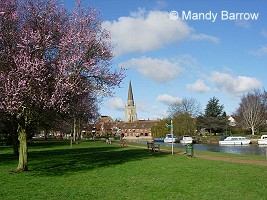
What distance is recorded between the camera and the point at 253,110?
8600cm

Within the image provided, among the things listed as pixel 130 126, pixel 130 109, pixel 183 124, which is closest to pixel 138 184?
pixel 183 124

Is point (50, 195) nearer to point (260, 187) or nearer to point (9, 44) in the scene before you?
point (260, 187)

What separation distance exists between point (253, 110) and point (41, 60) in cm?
7849

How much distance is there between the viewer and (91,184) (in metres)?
13.1

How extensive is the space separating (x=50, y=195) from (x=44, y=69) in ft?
23.5

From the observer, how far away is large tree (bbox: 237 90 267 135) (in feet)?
279

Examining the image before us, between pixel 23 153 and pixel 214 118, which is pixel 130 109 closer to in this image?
pixel 214 118

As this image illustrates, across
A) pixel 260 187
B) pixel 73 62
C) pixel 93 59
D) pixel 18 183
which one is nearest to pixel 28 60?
pixel 73 62

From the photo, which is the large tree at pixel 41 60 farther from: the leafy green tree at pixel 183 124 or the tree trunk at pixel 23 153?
the leafy green tree at pixel 183 124

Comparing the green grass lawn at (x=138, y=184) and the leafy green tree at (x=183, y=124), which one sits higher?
the leafy green tree at (x=183, y=124)

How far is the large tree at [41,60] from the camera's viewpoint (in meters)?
15.7

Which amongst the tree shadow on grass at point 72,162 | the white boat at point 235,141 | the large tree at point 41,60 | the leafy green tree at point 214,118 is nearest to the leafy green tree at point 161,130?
the leafy green tree at point 214,118

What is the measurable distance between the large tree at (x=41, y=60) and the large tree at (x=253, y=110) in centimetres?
7276

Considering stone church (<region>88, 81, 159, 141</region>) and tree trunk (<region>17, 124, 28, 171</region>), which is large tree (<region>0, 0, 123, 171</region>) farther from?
stone church (<region>88, 81, 159, 141</region>)
